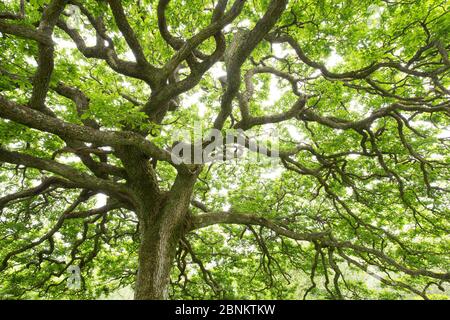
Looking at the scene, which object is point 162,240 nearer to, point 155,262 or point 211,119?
point 155,262

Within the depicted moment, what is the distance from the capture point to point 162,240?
5.22 metres

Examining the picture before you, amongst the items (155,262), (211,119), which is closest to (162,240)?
(155,262)

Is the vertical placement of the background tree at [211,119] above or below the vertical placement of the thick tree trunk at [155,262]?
above

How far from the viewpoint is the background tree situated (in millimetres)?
4266

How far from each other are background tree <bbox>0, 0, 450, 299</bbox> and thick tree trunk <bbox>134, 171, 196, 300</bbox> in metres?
0.03

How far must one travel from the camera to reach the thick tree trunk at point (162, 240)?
4.80m

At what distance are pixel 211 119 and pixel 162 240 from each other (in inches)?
186

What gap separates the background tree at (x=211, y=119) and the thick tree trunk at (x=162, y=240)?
28 millimetres

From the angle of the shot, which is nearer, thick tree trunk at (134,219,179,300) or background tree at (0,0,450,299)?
background tree at (0,0,450,299)

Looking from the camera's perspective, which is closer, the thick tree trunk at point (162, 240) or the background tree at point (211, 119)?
the background tree at point (211, 119)

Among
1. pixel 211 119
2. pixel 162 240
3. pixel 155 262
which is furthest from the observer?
pixel 211 119

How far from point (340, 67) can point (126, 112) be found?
6.19 m

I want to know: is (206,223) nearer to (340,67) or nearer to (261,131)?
(261,131)

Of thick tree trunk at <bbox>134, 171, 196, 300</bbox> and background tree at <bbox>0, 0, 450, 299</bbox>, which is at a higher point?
background tree at <bbox>0, 0, 450, 299</bbox>
